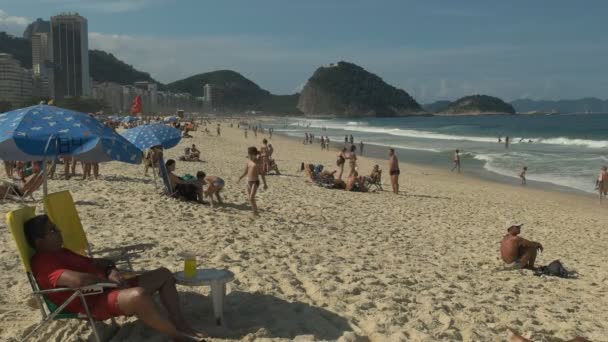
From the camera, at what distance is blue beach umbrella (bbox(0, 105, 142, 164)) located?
3.94 metres

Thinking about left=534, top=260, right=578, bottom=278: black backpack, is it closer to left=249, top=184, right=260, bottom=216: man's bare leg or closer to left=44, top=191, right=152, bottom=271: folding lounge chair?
left=249, top=184, right=260, bottom=216: man's bare leg

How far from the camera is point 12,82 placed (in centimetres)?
9750

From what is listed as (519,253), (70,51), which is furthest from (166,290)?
(70,51)

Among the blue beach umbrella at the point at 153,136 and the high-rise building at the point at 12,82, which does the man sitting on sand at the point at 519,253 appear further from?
the high-rise building at the point at 12,82

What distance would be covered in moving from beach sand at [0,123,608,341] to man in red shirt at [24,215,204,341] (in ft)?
1.07

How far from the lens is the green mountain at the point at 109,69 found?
163625 mm

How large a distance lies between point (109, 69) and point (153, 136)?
17677 centimetres

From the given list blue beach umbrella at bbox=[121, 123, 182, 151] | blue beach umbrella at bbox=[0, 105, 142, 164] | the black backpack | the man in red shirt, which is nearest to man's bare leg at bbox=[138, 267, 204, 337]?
the man in red shirt

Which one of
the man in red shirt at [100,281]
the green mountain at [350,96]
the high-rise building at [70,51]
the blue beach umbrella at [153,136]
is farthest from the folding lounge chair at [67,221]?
the green mountain at [350,96]

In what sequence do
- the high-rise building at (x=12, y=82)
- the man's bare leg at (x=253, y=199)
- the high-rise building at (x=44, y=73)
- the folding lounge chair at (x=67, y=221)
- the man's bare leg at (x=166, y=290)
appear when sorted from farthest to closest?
the high-rise building at (x=44, y=73) < the high-rise building at (x=12, y=82) < the man's bare leg at (x=253, y=199) < the folding lounge chair at (x=67, y=221) < the man's bare leg at (x=166, y=290)

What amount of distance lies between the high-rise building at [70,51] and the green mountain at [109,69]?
113ft

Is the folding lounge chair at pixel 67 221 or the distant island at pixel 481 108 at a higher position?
the distant island at pixel 481 108

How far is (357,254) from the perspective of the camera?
6.28 m

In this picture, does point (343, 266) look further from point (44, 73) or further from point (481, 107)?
point (481, 107)
